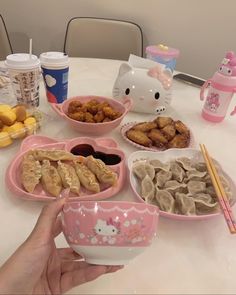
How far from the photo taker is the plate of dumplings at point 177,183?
594mm

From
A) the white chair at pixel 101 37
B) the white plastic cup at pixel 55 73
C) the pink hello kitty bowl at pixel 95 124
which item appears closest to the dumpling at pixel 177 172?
the pink hello kitty bowl at pixel 95 124

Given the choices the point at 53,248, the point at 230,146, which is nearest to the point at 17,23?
the point at 230,146

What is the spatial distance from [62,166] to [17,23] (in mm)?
1675

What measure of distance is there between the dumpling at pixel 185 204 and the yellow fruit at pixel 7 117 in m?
0.46

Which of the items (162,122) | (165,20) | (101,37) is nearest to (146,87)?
(162,122)

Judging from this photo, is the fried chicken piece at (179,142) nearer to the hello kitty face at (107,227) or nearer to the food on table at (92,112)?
the food on table at (92,112)

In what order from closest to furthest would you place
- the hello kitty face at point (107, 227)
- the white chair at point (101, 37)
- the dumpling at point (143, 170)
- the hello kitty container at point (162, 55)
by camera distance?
the hello kitty face at point (107, 227), the dumpling at point (143, 170), the hello kitty container at point (162, 55), the white chair at point (101, 37)

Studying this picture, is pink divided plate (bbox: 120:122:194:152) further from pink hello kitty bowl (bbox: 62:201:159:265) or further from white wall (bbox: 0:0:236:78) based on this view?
white wall (bbox: 0:0:236:78)

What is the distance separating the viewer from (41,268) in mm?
484

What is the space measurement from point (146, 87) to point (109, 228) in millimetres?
608

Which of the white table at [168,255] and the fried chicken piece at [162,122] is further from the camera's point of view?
the fried chicken piece at [162,122]

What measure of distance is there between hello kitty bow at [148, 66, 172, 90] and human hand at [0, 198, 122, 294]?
0.58m

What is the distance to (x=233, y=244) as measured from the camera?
0.57m

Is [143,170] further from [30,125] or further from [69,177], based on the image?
[30,125]
